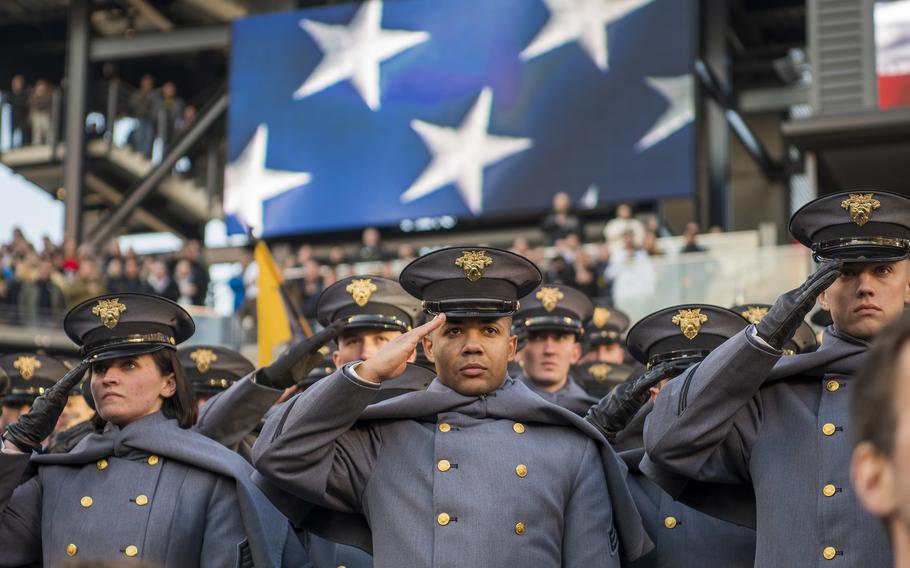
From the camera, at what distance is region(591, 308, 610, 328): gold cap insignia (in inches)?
370

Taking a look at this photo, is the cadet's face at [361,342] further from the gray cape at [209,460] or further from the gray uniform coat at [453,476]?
the gray uniform coat at [453,476]

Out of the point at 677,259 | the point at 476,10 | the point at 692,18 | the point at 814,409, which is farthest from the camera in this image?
the point at 476,10

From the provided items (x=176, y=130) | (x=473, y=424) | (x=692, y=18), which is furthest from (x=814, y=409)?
(x=176, y=130)

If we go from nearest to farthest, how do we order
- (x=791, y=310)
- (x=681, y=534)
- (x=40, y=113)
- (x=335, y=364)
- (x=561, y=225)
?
(x=791, y=310) < (x=681, y=534) < (x=335, y=364) < (x=561, y=225) < (x=40, y=113)

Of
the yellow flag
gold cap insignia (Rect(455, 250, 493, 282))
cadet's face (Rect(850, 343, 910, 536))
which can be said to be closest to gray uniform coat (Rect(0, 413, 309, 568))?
gold cap insignia (Rect(455, 250, 493, 282))

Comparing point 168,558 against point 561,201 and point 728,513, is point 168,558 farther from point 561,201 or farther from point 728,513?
point 561,201

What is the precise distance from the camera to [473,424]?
16.8 feet

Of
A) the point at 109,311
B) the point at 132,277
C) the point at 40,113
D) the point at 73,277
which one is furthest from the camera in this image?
the point at 40,113

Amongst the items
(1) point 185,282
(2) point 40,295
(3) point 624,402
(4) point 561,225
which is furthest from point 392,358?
(2) point 40,295

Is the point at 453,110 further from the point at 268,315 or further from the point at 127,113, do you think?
the point at 268,315

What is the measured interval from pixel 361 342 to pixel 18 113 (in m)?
24.5

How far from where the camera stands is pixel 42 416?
5617 millimetres

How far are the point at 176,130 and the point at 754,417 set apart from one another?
2597 centimetres

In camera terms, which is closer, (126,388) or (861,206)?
(861,206)
